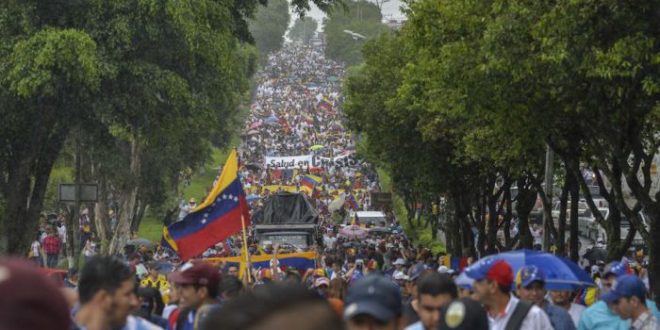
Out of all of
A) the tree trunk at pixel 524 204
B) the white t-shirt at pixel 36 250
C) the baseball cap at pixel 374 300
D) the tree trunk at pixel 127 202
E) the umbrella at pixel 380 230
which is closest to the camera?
the baseball cap at pixel 374 300

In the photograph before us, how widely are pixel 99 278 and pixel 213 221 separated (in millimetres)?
8342

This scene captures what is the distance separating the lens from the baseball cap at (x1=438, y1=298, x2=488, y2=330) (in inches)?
242

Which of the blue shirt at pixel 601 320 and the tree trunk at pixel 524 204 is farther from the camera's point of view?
the tree trunk at pixel 524 204

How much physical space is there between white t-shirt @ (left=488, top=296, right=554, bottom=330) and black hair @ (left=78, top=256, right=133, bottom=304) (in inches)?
81.2

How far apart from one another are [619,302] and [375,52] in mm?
29932

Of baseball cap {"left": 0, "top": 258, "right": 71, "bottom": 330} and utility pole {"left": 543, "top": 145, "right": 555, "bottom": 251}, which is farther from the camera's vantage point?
utility pole {"left": 543, "top": 145, "right": 555, "bottom": 251}

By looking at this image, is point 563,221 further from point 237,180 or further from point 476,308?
point 476,308

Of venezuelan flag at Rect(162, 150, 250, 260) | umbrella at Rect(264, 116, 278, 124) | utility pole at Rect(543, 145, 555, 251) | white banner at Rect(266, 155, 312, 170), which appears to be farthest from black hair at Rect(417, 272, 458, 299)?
umbrella at Rect(264, 116, 278, 124)

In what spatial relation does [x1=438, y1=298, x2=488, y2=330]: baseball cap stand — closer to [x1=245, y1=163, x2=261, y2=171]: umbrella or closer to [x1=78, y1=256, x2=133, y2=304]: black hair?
[x1=78, y1=256, x2=133, y2=304]: black hair

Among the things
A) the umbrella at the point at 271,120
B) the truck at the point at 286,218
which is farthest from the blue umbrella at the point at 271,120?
the truck at the point at 286,218

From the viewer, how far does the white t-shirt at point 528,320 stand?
7.56 m

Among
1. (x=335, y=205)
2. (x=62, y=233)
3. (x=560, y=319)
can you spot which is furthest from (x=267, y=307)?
(x=335, y=205)

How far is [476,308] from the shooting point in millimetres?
6230

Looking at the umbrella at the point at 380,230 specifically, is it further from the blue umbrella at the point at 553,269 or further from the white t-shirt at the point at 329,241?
the blue umbrella at the point at 553,269
